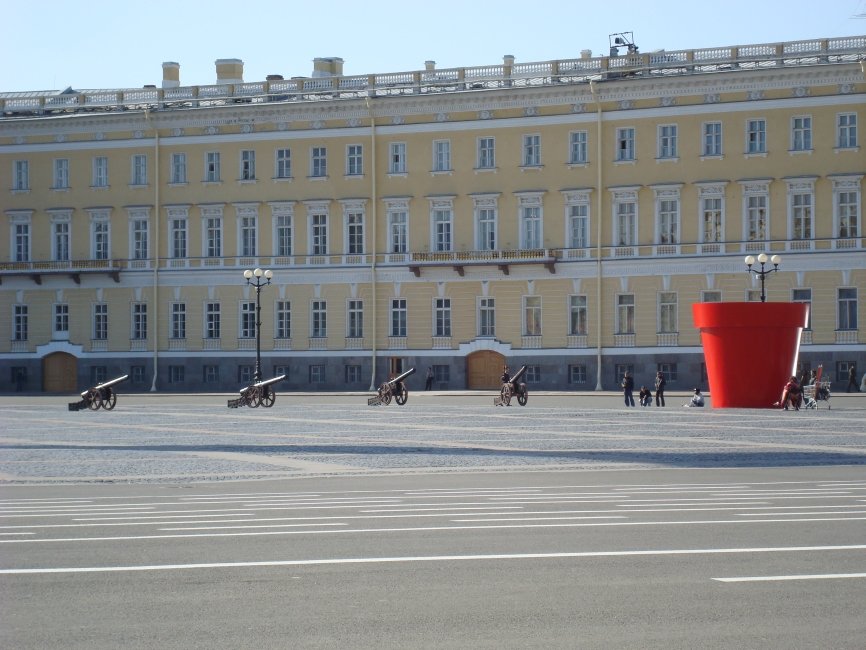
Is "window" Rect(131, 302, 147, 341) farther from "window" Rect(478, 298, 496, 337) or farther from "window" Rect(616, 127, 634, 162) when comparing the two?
"window" Rect(616, 127, 634, 162)

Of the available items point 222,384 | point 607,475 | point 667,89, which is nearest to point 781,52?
point 667,89

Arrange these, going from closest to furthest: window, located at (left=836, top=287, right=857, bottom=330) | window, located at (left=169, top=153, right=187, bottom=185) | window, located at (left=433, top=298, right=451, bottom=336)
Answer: window, located at (left=836, top=287, right=857, bottom=330) → window, located at (left=433, top=298, right=451, bottom=336) → window, located at (left=169, top=153, right=187, bottom=185)

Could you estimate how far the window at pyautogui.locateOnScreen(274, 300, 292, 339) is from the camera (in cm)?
6738

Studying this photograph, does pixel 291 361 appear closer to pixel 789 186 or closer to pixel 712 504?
pixel 789 186

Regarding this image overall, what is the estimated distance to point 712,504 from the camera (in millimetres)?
16688

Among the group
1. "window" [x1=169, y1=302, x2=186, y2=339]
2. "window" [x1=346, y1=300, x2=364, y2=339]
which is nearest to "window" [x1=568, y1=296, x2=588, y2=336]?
"window" [x1=346, y1=300, x2=364, y2=339]

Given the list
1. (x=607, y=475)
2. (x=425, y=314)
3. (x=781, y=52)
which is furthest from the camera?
(x=425, y=314)

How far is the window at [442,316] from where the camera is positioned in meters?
65.6

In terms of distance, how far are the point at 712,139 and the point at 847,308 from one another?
936 centimetres

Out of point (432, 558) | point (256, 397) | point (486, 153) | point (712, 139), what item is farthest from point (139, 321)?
point (432, 558)

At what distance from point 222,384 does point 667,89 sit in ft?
82.6

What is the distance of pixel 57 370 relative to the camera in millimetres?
70250

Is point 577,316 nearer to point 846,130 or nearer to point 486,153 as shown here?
point 486,153

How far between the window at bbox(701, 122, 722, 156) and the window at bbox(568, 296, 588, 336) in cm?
852
